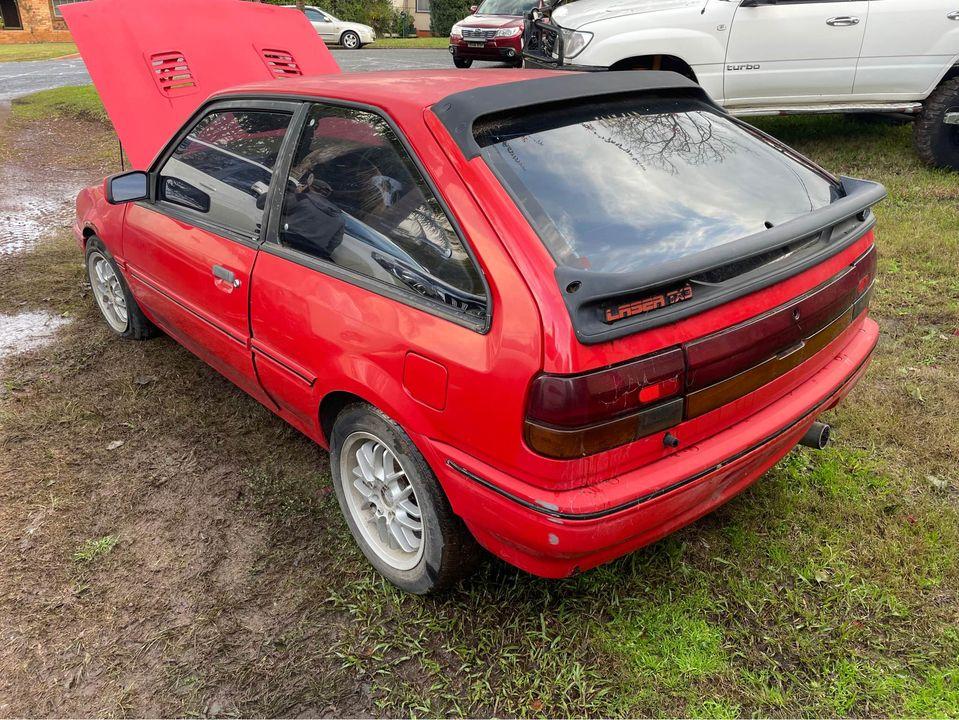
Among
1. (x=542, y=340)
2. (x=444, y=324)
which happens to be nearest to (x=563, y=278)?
(x=542, y=340)

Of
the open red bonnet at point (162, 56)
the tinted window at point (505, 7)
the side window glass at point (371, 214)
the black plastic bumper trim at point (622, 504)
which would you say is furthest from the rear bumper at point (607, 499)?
the tinted window at point (505, 7)

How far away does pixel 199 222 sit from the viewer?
3043 mm

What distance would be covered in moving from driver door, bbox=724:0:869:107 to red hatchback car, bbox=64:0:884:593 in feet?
15.0

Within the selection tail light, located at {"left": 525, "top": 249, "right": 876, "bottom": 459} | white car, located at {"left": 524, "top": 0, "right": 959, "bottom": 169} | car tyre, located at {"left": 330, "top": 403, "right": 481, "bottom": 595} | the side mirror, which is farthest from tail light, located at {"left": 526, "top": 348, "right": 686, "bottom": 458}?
white car, located at {"left": 524, "top": 0, "right": 959, "bottom": 169}

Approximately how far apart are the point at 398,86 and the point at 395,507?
4.76 ft

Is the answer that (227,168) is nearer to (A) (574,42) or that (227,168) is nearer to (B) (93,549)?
(B) (93,549)

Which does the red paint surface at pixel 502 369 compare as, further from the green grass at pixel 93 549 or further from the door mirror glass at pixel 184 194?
the green grass at pixel 93 549

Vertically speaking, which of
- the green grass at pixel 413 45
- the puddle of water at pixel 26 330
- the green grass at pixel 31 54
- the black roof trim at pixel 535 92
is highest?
the black roof trim at pixel 535 92

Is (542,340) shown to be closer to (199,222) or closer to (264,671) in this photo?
(264,671)

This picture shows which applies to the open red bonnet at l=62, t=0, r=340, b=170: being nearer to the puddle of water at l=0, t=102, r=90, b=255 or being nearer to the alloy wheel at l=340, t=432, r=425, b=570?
the puddle of water at l=0, t=102, r=90, b=255

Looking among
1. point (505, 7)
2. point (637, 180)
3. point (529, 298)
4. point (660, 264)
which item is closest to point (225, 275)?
point (529, 298)

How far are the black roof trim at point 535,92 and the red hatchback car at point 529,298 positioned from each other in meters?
0.01

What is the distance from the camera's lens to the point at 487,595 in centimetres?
244

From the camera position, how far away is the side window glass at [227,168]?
2732 millimetres
